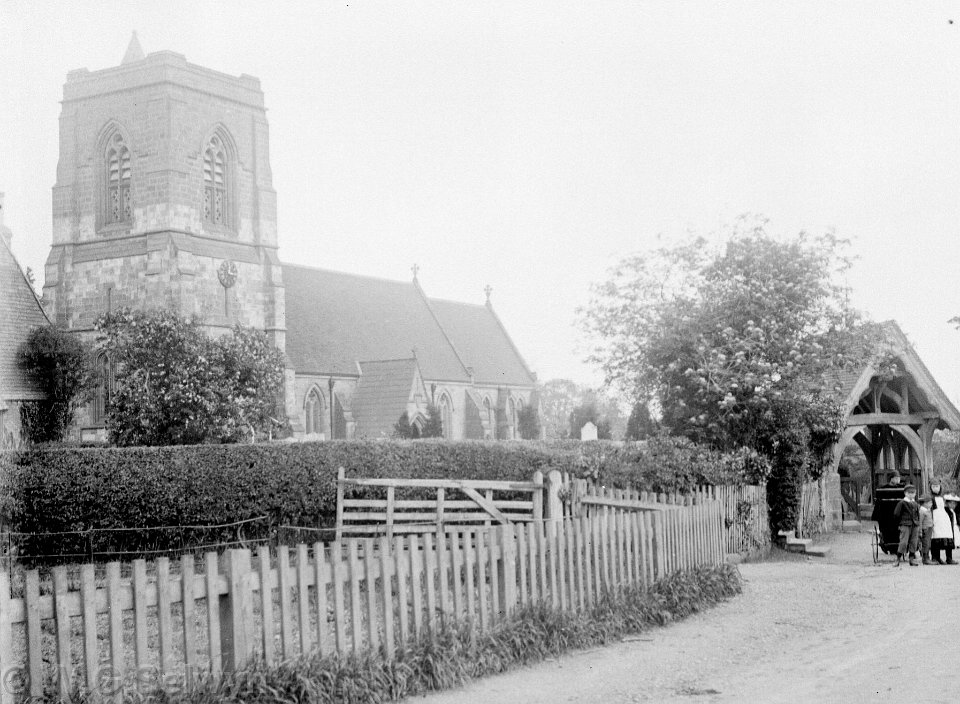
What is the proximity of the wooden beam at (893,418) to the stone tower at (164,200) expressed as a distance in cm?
2575

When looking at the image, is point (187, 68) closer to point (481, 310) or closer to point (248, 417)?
point (248, 417)

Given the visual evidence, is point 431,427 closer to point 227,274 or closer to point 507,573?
point 227,274

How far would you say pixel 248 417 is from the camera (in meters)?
33.4

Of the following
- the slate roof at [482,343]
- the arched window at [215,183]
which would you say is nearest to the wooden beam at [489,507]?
the arched window at [215,183]

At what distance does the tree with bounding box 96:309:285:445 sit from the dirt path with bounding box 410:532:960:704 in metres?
22.4

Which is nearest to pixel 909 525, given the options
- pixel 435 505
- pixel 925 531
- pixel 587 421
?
pixel 925 531

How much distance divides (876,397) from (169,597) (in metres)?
24.7

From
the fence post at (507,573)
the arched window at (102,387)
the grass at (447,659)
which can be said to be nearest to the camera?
the grass at (447,659)

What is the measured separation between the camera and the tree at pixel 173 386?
31875mm

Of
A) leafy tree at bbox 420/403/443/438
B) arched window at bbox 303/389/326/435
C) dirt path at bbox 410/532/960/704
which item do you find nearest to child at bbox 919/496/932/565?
dirt path at bbox 410/532/960/704

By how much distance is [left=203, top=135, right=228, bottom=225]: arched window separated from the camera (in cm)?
4362

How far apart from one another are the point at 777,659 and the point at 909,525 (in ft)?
31.6

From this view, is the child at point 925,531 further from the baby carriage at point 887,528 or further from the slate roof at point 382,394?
the slate roof at point 382,394

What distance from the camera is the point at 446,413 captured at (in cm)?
6234
